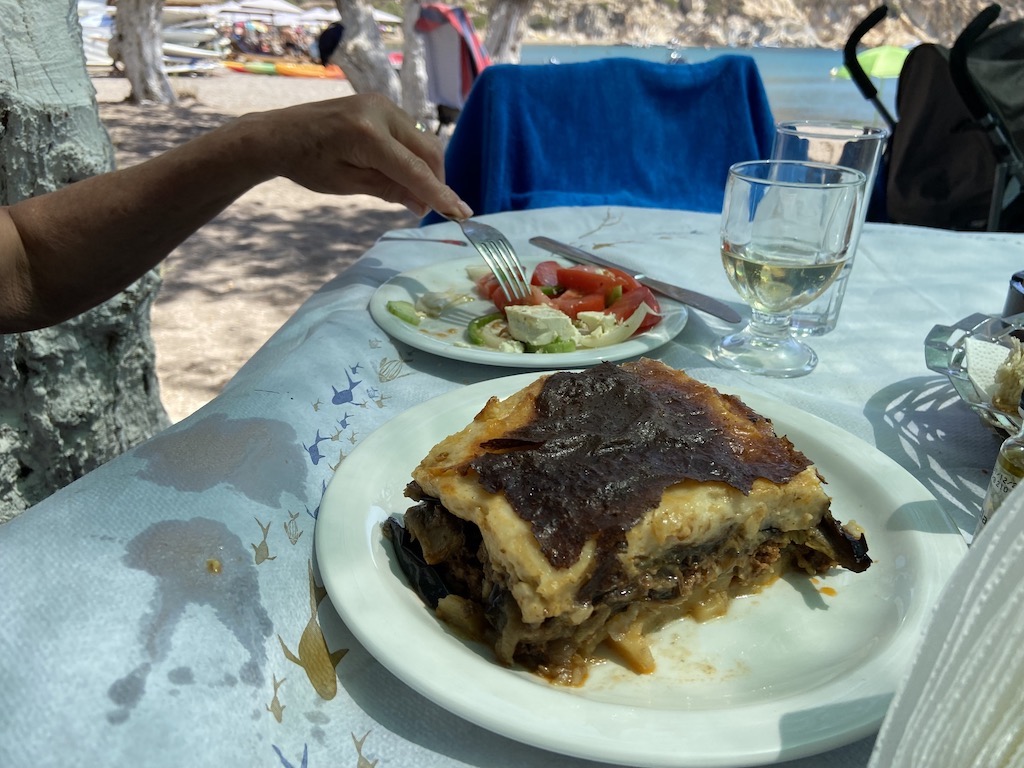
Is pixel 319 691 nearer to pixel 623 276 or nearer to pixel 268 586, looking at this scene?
pixel 268 586

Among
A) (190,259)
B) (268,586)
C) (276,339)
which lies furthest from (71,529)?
(190,259)

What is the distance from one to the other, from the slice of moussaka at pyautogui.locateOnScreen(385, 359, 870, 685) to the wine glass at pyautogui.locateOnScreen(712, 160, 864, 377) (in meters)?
0.65

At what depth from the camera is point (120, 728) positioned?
0.68 metres

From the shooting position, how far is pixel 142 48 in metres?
12.6

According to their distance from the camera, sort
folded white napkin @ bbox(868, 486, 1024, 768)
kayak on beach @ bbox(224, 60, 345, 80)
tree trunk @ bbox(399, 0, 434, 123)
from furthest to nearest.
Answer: kayak on beach @ bbox(224, 60, 345, 80), tree trunk @ bbox(399, 0, 434, 123), folded white napkin @ bbox(868, 486, 1024, 768)

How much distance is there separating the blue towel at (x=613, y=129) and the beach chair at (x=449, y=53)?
4409mm

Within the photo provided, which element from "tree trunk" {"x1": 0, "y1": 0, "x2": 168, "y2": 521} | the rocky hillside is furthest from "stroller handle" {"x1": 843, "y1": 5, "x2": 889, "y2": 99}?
the rocky hillside

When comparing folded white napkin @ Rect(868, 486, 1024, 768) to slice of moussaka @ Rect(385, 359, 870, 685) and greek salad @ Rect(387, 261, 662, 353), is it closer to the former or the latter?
slice of moussaka @ Rect(385, 359, 870, 685)

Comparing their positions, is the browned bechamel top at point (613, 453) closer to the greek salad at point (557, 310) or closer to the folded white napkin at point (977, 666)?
the folded white napkin at point (977, 666)

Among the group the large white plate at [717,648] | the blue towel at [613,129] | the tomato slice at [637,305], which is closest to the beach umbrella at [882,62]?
the blue towel at [613,129]

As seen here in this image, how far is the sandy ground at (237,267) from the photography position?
482cm

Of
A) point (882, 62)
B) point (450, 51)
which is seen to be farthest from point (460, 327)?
point (450, 51)

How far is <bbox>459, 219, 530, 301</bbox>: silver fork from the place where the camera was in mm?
1808

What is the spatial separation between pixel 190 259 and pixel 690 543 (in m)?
6.68
